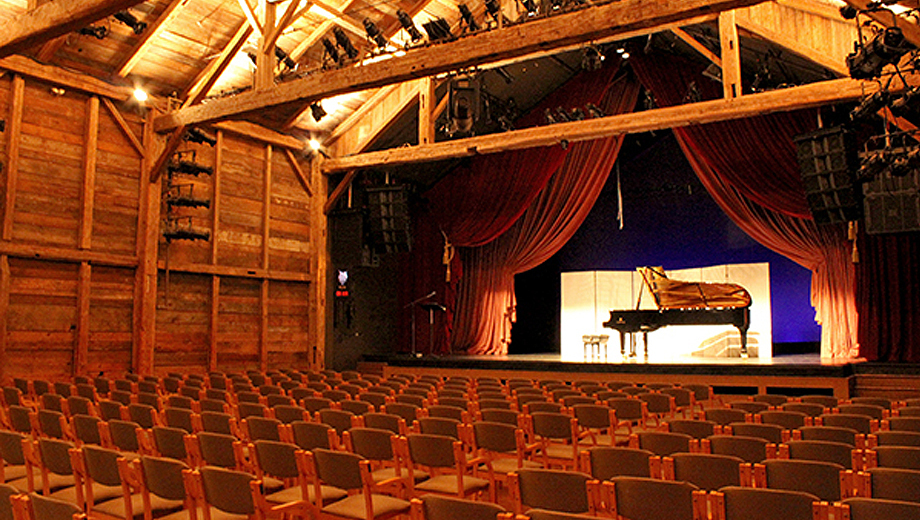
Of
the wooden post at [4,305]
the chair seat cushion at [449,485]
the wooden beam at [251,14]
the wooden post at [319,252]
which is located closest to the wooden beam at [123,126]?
the wooden post at [4,305]

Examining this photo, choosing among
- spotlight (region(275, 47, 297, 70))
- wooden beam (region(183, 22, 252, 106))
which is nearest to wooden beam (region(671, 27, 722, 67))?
spotlight (region(275, 47, 297, 70))

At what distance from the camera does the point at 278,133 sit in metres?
13.3

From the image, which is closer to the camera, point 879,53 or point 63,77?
point 879,53

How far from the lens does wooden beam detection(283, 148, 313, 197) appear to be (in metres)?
13.6

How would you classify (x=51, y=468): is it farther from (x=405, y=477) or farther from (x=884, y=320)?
(x=884, y=320)

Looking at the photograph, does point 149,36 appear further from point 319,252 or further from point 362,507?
point 362,507

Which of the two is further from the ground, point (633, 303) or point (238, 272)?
point (238, 272)

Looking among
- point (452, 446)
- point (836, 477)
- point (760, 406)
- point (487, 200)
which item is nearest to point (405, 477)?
point (452, 446)

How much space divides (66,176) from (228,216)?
8.93 ft

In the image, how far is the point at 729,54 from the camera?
9.95m

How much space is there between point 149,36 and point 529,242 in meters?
7.91

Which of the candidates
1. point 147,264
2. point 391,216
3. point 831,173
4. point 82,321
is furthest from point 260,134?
point 831,173

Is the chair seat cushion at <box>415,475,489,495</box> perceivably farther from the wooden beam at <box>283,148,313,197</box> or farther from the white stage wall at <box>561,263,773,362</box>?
the wooden beam at <box>283,148,313,197</box>

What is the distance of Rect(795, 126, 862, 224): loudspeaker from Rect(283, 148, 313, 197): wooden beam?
8.59 metres
